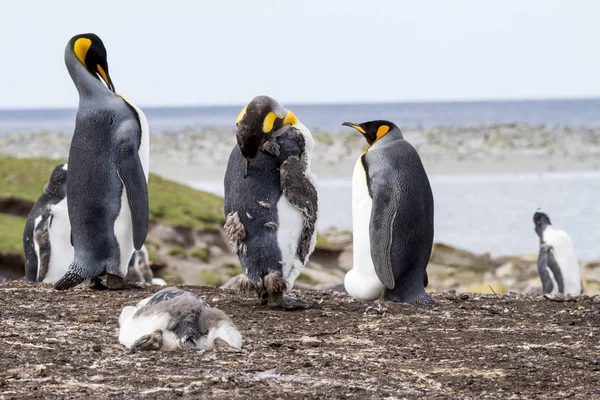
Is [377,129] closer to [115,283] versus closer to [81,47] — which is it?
[115,283]

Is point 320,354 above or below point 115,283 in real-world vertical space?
above

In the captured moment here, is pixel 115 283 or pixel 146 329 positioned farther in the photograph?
pixel 115 283

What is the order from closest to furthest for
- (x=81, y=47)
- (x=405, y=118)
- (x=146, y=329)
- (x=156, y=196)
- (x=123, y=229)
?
(x=146, y=329), (x=123, y=229), (x=81, y=47), (x=156, y=196), (x=405, y=118)

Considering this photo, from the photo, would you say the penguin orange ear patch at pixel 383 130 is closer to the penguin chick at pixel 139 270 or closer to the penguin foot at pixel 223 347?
the penguin foot at pixel 223 347

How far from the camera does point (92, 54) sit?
7246 millimetres

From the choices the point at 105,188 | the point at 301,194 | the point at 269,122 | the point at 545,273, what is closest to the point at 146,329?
the point at 301,194

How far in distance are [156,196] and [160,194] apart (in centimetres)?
28

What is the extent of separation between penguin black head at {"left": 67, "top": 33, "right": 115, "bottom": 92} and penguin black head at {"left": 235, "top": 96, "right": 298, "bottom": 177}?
167 centimetres

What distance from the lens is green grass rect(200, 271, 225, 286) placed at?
454 inches

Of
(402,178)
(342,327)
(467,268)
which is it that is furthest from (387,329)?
(467,268)

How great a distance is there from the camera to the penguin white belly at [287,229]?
6043mm

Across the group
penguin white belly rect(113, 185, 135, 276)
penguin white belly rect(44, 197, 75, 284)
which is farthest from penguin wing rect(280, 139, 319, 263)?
penguin white belly rect(44, 197, 75, 284)

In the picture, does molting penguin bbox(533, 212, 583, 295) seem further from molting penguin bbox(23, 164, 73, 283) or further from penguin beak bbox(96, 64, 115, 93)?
penguin beak bbox(96, 64, 115, 93)

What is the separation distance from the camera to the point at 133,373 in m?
4.16
